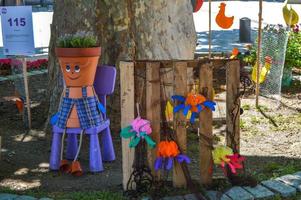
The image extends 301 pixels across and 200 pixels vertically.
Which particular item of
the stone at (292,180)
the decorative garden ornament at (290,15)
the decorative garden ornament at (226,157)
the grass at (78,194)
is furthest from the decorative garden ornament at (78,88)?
the decorative garden ornament at (290,15)

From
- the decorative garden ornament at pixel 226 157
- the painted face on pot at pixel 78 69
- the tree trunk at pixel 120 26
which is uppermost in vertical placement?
the tree trunk at pixel 120 26

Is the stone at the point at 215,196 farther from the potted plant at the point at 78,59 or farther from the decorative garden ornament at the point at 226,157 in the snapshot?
the potted plant at the point at 78,59

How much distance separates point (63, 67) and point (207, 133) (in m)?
1.55

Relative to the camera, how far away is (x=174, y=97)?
14.5ft

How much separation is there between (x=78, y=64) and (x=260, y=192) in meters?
2.05

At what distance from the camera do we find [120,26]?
21.4 ft

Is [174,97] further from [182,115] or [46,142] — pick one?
[46,142]

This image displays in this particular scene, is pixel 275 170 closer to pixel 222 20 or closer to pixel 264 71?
pixel 264 71

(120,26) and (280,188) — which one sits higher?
(120,26)

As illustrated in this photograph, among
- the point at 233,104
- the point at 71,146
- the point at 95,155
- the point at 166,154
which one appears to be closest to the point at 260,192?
the point at 233,104

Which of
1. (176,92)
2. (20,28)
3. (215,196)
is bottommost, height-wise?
(215,196)

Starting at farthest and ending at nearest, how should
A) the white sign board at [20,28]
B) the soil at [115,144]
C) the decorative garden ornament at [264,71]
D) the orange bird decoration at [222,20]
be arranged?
the orange bird decoration at [222,20] → the decorative garden ornament at [264,71] → the white sign board at [20,28] → the soil at [115,144]

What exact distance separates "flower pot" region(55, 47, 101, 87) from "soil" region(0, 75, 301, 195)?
0.95 m

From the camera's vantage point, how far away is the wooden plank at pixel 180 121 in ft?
14.6
